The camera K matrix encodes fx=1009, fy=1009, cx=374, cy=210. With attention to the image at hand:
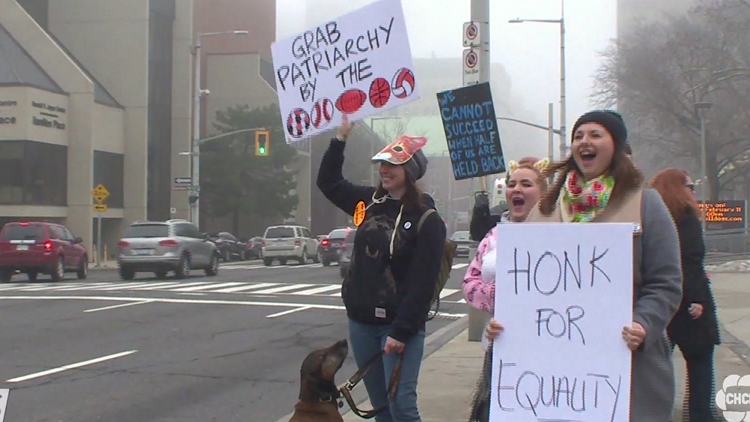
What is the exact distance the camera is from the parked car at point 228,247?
158 ft

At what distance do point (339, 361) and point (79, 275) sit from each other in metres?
26.2

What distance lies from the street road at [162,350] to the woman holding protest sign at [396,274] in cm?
349

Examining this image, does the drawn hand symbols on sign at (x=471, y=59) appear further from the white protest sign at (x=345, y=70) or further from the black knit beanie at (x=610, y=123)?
the black knit beanie at (x=610, y=123)

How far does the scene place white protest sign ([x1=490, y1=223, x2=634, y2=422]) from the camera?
3666 millimetres

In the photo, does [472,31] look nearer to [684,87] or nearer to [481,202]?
[481,202]

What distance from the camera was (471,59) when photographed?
12961mm

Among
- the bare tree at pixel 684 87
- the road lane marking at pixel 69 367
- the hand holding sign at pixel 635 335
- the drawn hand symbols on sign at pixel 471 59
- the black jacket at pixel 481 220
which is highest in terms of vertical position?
the bare tree at pixel 684 87

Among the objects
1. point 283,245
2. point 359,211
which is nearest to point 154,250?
point 283,245

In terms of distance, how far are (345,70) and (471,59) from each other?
6.65m

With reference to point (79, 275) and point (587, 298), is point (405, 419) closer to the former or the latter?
point (587, 298)

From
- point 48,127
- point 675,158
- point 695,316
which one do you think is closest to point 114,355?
point 695,316

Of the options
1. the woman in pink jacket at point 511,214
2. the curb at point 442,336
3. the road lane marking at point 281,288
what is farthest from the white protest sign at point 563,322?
the road lane marking at point 281,288

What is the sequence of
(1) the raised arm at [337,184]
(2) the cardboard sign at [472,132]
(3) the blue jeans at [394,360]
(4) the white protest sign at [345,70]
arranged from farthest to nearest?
(2) the cardboard sign at [472,132]
(4) the white protest sign at [345,70]
(1) the raised arm at [337,184]
(3) the blue jeans at [394,360]

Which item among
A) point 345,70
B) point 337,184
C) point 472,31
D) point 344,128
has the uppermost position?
point 472,31
